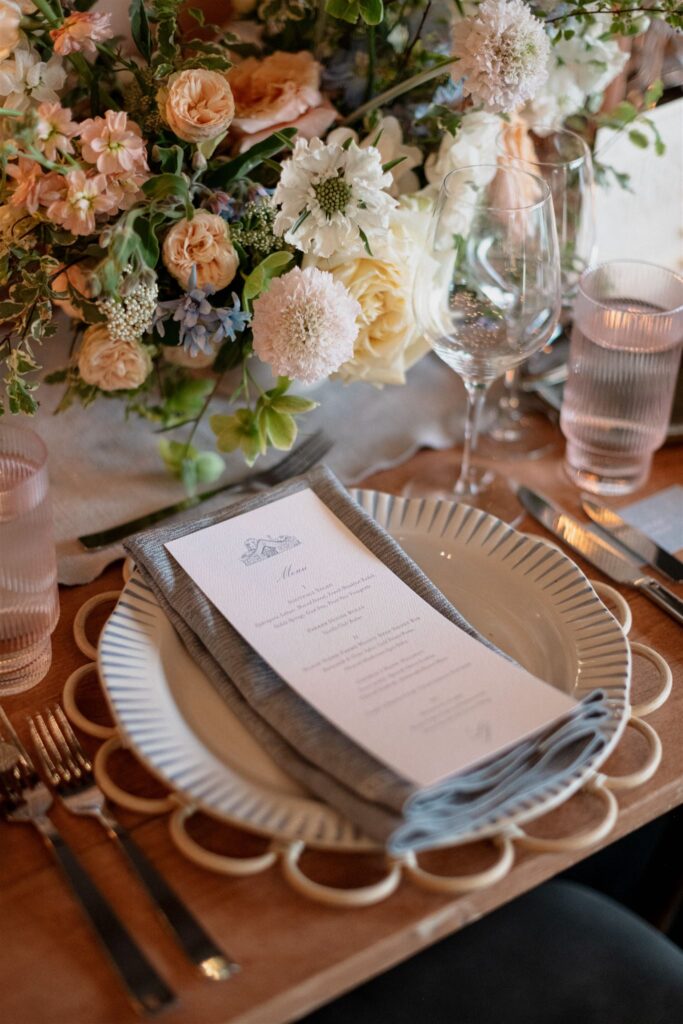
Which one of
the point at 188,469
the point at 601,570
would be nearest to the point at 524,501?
the point at 601,570

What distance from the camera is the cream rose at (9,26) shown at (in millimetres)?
754

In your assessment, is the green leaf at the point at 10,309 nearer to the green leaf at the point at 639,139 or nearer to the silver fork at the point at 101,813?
the silver fork at the point at 101,813

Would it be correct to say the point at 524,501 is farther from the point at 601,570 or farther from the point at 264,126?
the point at 264,126

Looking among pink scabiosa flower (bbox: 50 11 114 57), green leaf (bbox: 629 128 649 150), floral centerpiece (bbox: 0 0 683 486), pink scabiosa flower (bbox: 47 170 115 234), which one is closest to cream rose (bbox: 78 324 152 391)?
floral centerpiece (bbox: 0 0 683 486)

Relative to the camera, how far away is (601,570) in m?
0.87

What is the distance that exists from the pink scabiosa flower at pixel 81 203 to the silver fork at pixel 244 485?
10.7 inches

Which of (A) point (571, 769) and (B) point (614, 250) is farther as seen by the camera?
(B) point (614, 250)

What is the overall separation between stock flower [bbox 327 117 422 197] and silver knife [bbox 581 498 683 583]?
13.5 inches

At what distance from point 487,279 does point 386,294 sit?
9cm

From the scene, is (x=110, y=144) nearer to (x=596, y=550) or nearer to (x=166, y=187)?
(x=166, y=187)

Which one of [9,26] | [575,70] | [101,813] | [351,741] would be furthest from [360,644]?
[575,70]

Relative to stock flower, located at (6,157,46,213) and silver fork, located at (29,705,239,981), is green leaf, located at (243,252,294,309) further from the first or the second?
silver fork, located at (29,705,239,981)

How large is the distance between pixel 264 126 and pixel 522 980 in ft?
2.42

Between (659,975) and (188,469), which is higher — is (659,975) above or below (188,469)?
below
